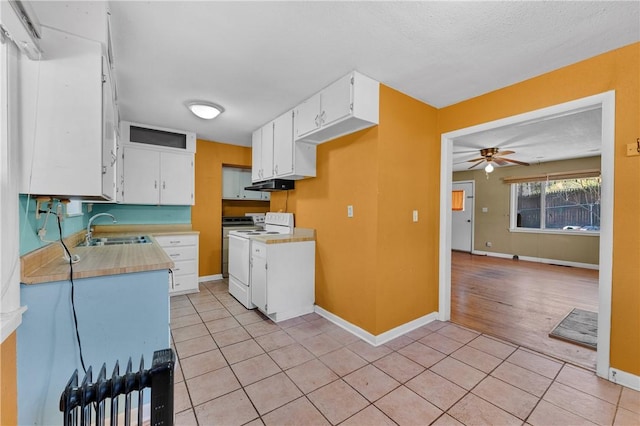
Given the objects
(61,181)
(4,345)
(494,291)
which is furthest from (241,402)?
(494,291)

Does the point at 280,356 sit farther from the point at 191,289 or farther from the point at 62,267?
the point at 191,289

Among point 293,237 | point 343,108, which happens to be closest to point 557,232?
point 293,237

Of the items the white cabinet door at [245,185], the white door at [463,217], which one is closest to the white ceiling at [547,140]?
the white door at [463,217]

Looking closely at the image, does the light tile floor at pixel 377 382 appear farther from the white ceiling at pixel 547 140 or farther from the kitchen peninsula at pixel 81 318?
the white ceiling at pixel 547 140

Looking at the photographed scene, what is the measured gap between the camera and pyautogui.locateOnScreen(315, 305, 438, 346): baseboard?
2.46 m

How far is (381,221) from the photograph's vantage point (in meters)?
2.47

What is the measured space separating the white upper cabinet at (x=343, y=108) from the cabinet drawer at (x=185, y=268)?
8.29 ft

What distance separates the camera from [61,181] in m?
1.27

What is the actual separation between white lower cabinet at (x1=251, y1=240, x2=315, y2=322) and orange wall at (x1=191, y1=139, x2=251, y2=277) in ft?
5.42

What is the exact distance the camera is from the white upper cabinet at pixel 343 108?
2.27 m

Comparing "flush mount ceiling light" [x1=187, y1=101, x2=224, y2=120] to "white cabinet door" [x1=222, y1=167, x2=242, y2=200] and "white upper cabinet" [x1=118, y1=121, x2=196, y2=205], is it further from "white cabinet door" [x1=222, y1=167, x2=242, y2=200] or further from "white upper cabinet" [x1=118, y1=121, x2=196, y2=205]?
"white cabinet door" [x1=222, y1=167, x2=242, y2=200]

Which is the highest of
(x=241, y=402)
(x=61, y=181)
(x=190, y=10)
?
(x=190, y=10)

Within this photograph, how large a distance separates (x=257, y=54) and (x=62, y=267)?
1856 millimetres

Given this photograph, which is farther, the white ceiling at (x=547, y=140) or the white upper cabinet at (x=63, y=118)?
the white ceiling at (x=547, y=140)
